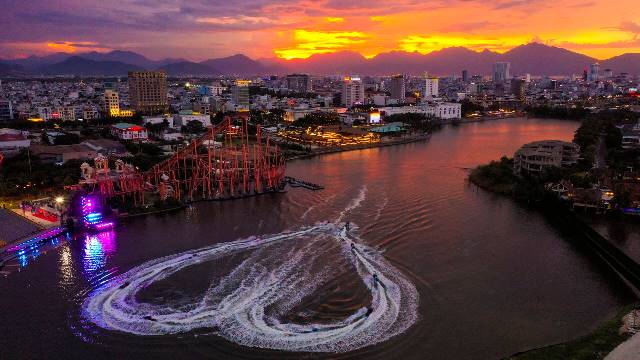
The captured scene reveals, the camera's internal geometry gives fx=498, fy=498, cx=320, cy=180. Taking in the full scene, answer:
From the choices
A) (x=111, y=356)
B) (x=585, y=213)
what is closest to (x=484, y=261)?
(x=585, y=213)

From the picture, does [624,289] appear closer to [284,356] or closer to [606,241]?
[606,241]

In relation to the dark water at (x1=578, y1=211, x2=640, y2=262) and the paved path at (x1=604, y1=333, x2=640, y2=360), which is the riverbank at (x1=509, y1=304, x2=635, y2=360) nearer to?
the paved path at (x1=604, y1=333, x2=640, y2=360)

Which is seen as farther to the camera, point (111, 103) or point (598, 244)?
point (111, 103)

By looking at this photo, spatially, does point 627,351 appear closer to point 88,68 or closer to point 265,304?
point 265,304

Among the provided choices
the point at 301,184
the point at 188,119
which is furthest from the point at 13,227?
the point at 188,119

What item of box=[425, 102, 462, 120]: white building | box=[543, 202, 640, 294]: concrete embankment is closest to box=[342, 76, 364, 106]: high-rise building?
box=[425, 102, 462, 120]: white building

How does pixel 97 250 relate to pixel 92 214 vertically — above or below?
below
